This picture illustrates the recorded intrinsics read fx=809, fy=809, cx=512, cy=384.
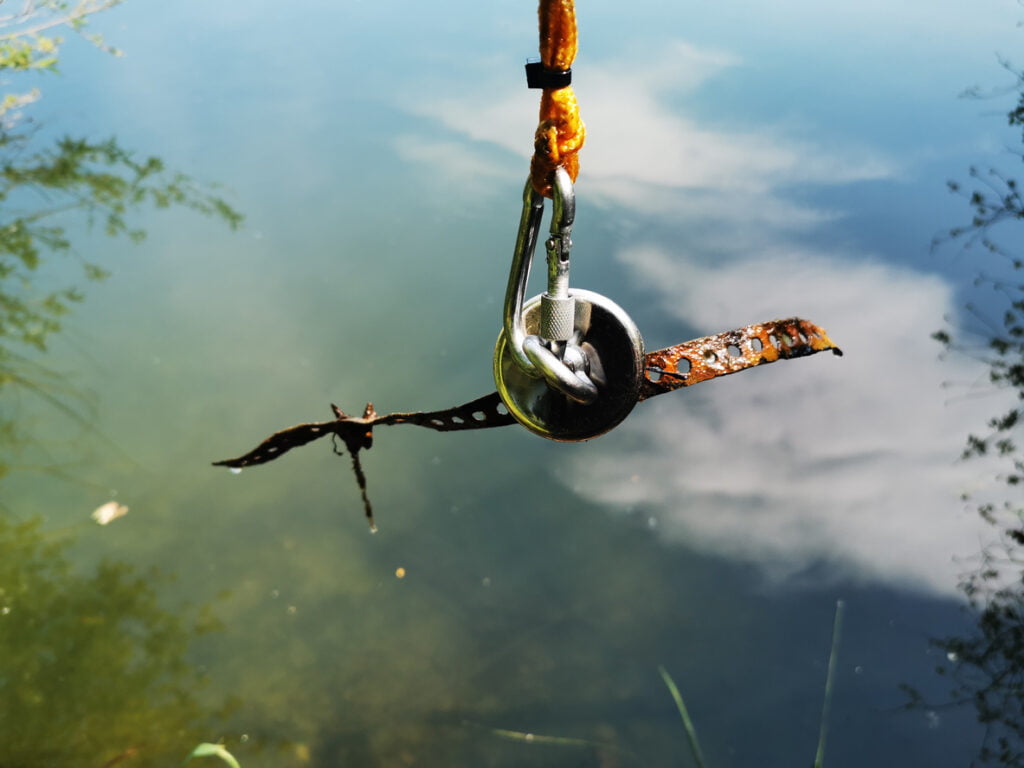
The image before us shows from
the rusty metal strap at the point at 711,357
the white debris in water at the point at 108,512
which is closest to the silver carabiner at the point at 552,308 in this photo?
the rusty metal strap at the point at 711,357

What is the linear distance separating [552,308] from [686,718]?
4.89 feet

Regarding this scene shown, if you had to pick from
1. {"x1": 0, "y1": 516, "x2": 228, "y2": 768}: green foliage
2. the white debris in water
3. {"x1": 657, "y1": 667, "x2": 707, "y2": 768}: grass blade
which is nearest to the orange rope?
{"x1": 657, "y1": 667, "x2": 707, "y2": 768}: grass blade

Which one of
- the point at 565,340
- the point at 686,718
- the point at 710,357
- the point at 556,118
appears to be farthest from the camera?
the point at 686,718

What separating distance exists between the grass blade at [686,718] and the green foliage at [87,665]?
4.19 ft

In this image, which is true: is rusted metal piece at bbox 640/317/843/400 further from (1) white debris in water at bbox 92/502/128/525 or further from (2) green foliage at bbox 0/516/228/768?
(1) white debris in water at bbox 92/502/128/525

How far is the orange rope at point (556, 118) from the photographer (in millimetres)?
962

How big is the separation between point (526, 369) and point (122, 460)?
2168 mm

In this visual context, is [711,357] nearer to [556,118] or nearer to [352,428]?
[556,118]

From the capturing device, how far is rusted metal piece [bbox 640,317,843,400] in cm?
130

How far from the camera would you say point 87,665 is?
2316 mm

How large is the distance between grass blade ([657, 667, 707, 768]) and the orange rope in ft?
5.31

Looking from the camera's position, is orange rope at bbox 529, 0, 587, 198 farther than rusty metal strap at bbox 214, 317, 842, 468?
No

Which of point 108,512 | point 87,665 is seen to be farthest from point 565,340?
point 108,512

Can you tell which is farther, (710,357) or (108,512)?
(108,512)
